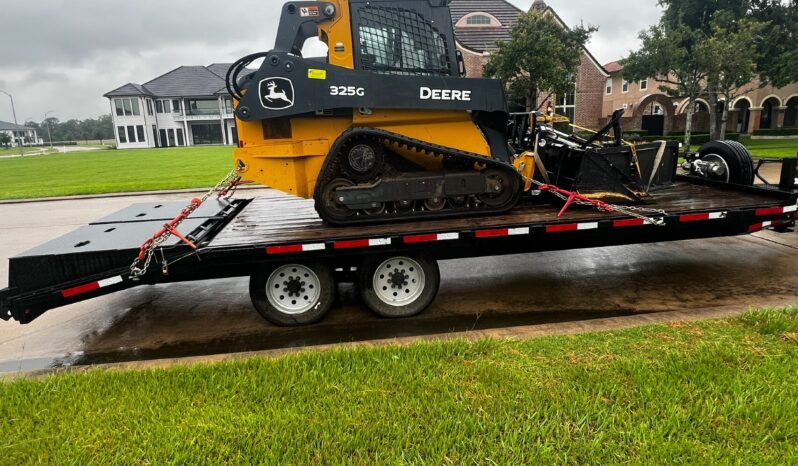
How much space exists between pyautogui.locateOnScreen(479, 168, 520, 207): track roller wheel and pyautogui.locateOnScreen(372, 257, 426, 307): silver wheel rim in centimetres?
114

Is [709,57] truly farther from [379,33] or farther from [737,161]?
[379,33]

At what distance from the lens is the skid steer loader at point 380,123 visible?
4.88m

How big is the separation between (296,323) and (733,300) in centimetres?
445

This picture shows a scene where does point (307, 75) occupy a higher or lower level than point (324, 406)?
higher

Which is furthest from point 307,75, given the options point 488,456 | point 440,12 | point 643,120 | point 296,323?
point 643,120

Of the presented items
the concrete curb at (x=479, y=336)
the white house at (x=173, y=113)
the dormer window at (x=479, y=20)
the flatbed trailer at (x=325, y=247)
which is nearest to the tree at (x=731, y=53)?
the dormer window at (x=479, y=20)

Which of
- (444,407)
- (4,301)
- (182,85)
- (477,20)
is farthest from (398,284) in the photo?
(182,85)

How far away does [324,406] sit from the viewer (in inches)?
120

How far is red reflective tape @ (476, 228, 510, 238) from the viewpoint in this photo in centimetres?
477

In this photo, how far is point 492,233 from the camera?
4777 mm

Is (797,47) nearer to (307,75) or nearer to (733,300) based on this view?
(733,300)

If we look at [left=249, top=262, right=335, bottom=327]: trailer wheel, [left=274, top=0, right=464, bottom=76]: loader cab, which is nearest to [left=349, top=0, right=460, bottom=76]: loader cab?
[left=274, top=0, right=464, bottom=76]: loader cab

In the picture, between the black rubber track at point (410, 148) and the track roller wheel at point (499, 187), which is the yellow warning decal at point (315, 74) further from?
the track roller wheel at point (499, 187)

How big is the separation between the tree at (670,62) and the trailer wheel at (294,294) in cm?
2296
